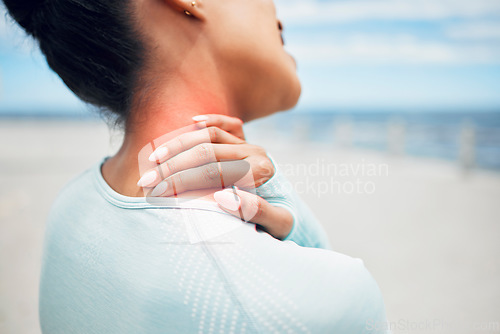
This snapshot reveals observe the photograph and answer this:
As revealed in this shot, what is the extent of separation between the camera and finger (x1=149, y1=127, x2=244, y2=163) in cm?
76

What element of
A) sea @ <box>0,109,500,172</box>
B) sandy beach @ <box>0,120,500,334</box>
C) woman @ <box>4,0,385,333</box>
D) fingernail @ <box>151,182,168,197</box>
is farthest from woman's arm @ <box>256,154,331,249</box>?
sea @ <box>0,109,500,172</box>

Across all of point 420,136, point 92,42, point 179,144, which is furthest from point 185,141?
point 420,136

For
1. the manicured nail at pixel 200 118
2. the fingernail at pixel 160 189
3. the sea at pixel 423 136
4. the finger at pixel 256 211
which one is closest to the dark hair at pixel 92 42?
the manicured nail at pixel 200 118

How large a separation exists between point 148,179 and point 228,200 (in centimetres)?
19

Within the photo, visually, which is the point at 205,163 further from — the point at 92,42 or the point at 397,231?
the point at 397,231

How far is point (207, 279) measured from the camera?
60cm

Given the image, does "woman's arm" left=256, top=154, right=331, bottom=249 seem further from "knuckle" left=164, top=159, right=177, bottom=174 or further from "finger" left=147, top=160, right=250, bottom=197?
"knuckle" left=164, top=159, right=177, bottom=174

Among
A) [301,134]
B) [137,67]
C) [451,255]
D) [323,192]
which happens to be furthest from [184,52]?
[301,134]

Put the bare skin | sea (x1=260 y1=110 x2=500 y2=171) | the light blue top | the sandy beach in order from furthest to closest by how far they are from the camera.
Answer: sea (x1=260 y1=110 x2=500 y2=171), the sandy beach, the bare skin, the light blue top

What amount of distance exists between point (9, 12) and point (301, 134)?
42.3 ft

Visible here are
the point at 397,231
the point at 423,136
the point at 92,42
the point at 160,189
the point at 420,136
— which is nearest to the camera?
the point at 160,189

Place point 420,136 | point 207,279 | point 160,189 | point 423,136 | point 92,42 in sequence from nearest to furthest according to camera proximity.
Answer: point 207,279
point 160,189
point 92,42
point 423,136
point 420,136

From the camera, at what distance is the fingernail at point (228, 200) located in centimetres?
68

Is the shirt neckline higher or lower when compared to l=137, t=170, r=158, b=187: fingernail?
lower
